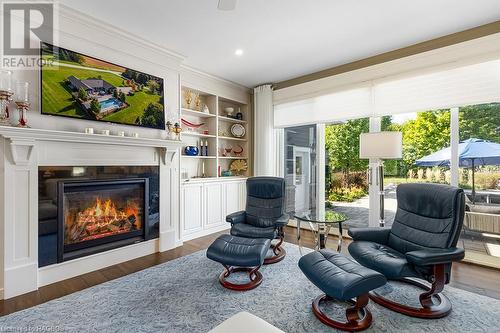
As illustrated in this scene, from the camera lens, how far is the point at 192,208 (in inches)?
164

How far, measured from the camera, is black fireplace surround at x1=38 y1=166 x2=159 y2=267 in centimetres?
258

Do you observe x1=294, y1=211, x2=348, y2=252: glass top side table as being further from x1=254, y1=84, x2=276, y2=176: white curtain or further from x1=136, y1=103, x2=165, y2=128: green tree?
x1=136, y1=103, x2=165, y2=128: green tree

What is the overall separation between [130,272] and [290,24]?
341 centimetres

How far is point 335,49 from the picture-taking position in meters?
3.53

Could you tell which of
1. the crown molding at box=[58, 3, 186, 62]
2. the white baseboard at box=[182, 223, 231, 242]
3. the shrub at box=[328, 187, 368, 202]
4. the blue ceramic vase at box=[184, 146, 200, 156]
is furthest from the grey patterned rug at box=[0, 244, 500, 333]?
the crown molding at box=[58, 3, 186, 62]

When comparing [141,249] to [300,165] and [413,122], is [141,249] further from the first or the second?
[413,122]

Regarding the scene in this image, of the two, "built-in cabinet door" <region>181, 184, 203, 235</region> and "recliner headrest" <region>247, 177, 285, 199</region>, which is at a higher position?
"recliner headrest" <region>247, 177, 285, 199</region>

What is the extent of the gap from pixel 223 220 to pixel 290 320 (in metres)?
2.87

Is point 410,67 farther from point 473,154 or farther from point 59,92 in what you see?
point 59,92

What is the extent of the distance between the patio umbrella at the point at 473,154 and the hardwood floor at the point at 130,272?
950mm

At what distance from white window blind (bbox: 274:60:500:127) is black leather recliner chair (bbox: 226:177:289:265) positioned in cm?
167

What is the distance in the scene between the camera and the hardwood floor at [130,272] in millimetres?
2273

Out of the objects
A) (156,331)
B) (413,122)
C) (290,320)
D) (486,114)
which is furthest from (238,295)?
(486,114)
